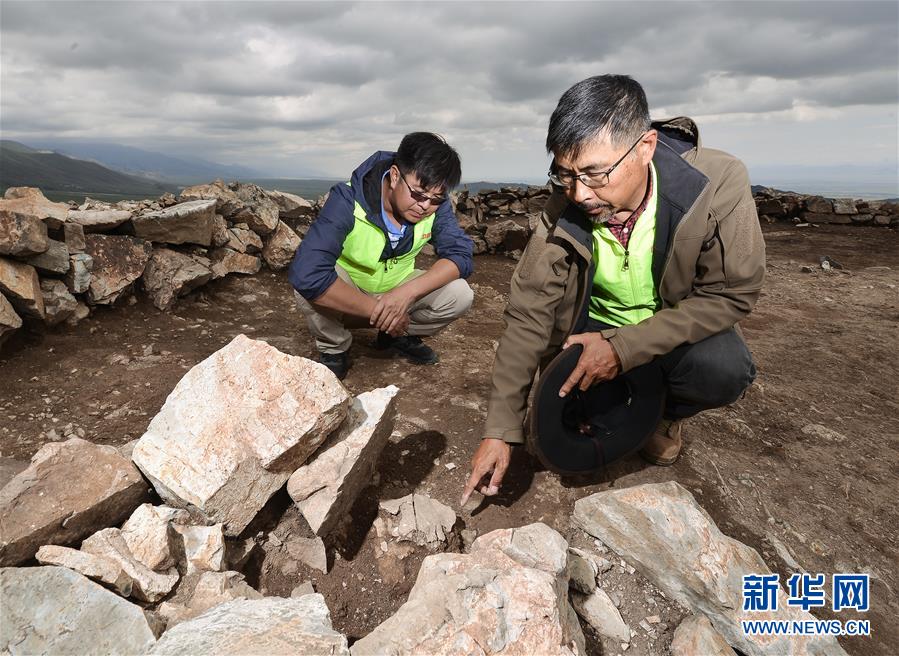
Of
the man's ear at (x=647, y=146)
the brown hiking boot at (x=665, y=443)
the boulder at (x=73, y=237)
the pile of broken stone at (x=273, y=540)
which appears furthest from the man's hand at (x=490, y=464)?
the boulder at (x=73, y=237)

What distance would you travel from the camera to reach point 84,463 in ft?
7.14

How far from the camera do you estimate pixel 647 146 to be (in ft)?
7.61

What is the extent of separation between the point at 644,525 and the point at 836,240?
1131 cm

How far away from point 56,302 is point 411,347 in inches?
118

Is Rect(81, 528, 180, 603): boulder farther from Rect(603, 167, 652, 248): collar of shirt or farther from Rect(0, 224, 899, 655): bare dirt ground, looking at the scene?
Rect(603, 167, 652, 248): collar of shirt

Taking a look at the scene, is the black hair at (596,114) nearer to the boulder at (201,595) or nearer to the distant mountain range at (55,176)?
the boulder at (201,595)

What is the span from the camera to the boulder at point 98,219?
469cm

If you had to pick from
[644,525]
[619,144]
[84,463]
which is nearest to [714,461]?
[644,525]

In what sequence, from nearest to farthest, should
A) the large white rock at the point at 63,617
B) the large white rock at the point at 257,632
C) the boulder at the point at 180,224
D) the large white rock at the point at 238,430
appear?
the large white rock at the point at 257,632 → the large white rock at the point at 63,617 → the large white rock at the point at 238,430 → the boulder at the point at 180,224

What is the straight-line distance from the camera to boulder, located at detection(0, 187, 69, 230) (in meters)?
4.12

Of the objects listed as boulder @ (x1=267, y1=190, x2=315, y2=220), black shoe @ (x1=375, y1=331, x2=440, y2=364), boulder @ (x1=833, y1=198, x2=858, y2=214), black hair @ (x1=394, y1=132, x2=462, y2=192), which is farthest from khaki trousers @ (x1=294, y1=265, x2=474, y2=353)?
boulder @ (x1=833, y1=198, x2=858, y2=214)

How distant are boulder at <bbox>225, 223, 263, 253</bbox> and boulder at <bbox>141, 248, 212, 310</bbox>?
68cm

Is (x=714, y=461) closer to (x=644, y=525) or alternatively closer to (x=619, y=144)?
(x=644, y=525)

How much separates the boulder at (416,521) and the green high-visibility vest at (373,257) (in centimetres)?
197
